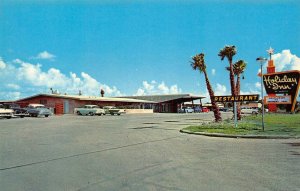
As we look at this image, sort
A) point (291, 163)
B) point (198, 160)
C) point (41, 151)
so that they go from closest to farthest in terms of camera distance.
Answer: point (291, 163) → point (198, 160) → point (41, 151)

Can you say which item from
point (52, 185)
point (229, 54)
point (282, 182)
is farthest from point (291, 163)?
point (229, 54)

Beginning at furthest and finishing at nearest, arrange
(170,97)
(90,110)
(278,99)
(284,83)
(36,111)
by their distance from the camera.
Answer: (170,97), (278,99), (284,83), (90,110), (36,111)

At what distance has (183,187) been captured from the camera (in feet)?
20.5

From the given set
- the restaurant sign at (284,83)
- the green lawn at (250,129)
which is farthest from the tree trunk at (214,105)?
the restaurant sign at (284,83)

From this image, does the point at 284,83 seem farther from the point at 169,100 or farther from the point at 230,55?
the point at 169,100

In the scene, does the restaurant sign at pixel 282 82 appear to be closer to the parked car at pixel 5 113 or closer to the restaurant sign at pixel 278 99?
the restaurant sign at pixel 278 99

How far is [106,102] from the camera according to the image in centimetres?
6619

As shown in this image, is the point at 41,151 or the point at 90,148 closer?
the point at 41,151

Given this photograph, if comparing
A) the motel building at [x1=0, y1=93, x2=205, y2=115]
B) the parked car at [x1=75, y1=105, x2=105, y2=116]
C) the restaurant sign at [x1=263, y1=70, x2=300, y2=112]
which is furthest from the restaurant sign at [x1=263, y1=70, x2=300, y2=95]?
the parked car at [x1=75, y1=105, x2=105, y2=116]

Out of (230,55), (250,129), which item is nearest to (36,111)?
(230,55)

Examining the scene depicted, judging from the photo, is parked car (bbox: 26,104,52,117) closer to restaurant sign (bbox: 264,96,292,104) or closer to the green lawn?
the green lawn

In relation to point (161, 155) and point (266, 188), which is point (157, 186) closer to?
point (266, 188)

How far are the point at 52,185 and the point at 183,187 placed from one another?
102 inches

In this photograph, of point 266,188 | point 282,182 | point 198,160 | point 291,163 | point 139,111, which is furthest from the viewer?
point 139,111
